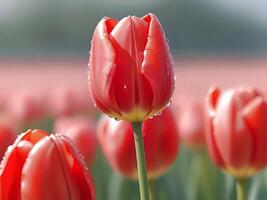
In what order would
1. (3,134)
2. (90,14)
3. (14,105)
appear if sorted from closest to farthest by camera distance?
(3,134) < (14,105) < (90,14)

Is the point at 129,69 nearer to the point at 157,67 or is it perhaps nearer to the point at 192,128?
the point at 157,67

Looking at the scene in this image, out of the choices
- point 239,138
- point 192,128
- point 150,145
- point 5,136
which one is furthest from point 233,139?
point 192,128

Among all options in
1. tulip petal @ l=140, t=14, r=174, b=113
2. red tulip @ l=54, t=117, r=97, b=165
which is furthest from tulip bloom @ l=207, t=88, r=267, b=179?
red tulip @ l=54, t=117, r=97, b=165

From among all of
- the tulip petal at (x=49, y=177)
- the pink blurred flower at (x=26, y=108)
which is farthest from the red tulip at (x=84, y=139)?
the pink blurred flower at (x=26, y=108)

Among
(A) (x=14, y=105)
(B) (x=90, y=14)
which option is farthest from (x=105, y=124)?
(B) (x=90, y=14)

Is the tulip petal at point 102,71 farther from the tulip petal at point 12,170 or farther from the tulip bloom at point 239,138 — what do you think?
the tulip bloom at point 239,138

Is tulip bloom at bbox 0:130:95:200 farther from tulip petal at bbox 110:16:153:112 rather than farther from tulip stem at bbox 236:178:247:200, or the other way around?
tulip stem at bbox 236:178:247:200

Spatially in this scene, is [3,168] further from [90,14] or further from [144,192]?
[90,14]
